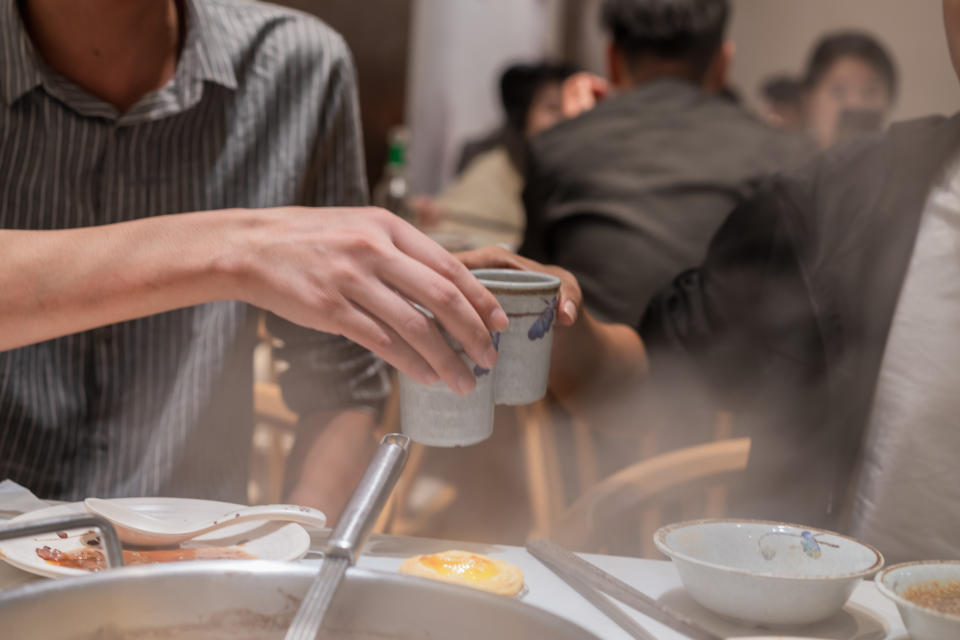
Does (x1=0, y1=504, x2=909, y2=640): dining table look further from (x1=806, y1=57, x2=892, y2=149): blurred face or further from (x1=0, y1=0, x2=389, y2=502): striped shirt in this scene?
(x1=806, y1=57, x2=892, y2=149): blurred face

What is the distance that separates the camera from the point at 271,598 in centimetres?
59

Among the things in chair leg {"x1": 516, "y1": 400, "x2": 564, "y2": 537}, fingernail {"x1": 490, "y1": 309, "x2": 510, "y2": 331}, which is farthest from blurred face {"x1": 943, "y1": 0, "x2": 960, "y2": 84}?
chair leg {"x1": 516, "y1": 400, "x2": 564, "y2": 537}

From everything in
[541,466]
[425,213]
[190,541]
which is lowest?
[541,466]

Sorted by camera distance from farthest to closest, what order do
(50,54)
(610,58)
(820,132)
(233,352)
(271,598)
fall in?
(820,132)
(610,58)
(233,352)
(50,54)
(271,598)

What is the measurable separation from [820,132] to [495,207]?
1529mm

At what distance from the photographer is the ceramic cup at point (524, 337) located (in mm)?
825

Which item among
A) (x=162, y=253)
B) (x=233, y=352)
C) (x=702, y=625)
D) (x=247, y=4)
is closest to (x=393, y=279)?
(x=162, y=253)

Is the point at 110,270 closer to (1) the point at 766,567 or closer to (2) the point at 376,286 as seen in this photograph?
(2) the point at 376,286

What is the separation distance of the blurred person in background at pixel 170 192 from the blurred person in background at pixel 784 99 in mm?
3457

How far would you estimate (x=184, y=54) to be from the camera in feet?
4.07

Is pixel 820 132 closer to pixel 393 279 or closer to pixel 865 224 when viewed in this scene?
pixel 865 224

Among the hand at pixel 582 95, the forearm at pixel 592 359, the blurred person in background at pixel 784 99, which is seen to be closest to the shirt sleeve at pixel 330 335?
the forearm at pixel 592 359

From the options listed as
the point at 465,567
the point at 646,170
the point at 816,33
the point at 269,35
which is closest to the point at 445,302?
the point at 465,567

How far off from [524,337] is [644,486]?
1.75 ft
